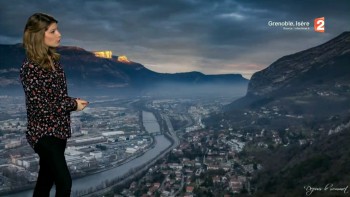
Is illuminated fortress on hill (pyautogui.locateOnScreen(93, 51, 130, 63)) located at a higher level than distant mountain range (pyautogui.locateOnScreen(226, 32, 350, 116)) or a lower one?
higher

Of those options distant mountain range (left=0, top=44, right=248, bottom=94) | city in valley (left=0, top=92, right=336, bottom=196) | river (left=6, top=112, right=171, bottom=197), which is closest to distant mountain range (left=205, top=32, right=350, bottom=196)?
city in valley (left=0, top=92, right=336, bottom=196)

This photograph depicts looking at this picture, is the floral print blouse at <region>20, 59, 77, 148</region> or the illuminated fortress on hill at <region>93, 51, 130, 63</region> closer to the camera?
the floral print blouse at <region>20, 59, 77, 148</region>

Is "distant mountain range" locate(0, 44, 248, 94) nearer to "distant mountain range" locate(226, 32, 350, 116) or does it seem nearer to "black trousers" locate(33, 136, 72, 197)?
"distant mountain range" locate(226, 32, 350, 116)

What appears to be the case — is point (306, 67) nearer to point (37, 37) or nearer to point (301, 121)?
point (301, 121)

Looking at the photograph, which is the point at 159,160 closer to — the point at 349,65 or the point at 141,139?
the point at 141,139

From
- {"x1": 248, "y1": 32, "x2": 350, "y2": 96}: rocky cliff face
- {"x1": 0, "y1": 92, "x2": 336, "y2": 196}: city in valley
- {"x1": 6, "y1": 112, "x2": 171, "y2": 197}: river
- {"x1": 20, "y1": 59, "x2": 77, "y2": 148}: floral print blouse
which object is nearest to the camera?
{"x1": 20, "y1": 59, "x2": 77, "y2": 148}: floral print blouse

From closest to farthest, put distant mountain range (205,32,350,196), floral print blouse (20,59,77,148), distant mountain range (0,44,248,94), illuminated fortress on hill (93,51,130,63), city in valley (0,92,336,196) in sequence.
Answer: floral print blouse (20,59,77,148), distant mountain range (205,32,350,196), city in valley (0,92,336,196), distant mountain range (0,44,248,94), illuminated fortress on hill (93,51,130,63)

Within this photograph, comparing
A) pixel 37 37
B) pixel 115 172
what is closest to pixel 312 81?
pixel 115 172
